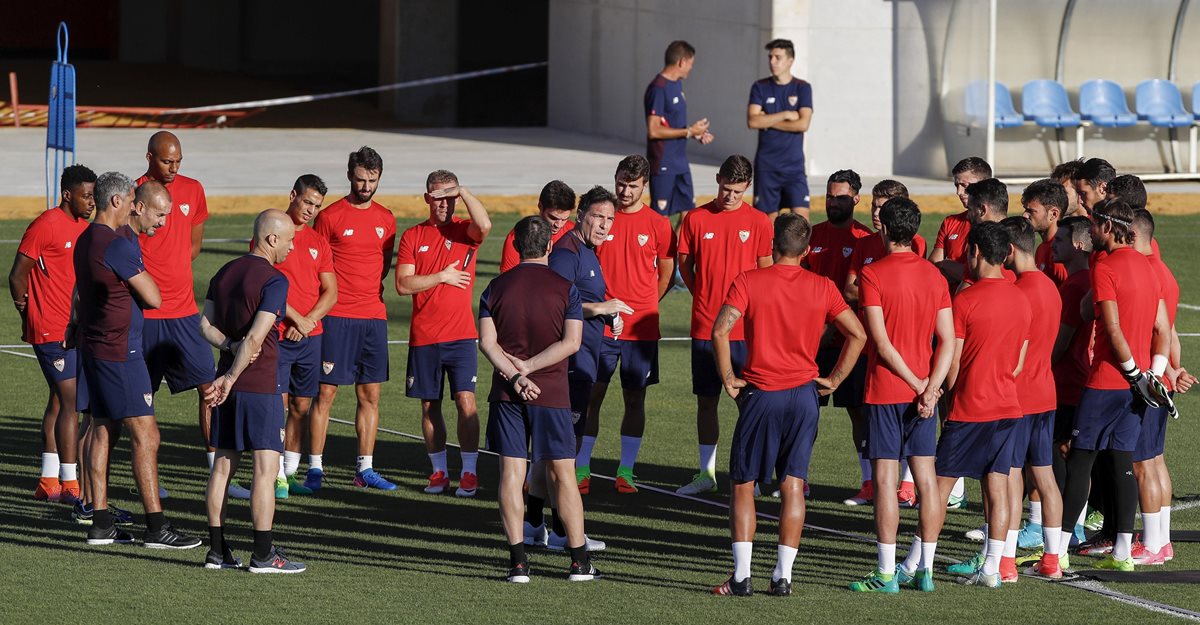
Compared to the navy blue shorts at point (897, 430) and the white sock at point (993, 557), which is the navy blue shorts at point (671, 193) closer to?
the navy blue shorts at point (897, 430)

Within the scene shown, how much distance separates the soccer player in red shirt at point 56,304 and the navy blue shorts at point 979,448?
522 centimetres

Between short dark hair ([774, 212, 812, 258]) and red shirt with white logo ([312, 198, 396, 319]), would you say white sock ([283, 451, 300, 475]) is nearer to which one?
red shirt with white logo ([312, 198, 396, 319])

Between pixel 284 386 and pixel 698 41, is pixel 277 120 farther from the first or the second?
pixel 284 386

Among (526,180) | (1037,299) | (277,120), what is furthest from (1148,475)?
(277,120)

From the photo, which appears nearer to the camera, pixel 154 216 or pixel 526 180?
pixel 154 216

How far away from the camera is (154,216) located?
31.3ft

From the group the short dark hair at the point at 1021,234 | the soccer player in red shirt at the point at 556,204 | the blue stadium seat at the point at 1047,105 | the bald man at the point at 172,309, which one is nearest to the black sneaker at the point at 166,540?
the bald man at the point at 172,309

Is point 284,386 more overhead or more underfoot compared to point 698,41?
more underfoot

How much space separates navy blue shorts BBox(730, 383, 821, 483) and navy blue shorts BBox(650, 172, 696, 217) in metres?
9.36

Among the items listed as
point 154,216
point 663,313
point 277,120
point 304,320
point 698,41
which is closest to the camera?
point 154,216

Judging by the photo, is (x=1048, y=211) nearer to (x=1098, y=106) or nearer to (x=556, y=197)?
(x=556, y=197)

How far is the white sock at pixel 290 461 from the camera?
1126 centimetres

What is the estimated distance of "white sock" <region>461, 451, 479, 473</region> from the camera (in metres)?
11.2

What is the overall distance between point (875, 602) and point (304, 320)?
13.0 ft
